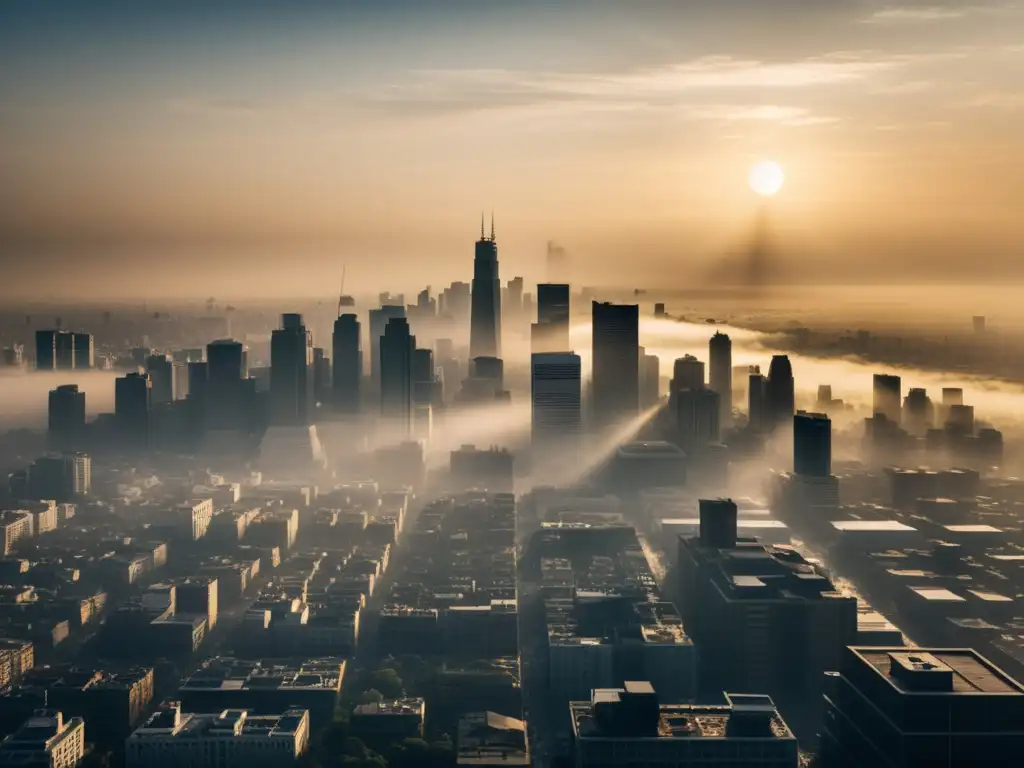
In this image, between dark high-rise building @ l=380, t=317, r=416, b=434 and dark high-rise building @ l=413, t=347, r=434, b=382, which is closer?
dark high-rise building @ l=380, t=317, r=416, b=434

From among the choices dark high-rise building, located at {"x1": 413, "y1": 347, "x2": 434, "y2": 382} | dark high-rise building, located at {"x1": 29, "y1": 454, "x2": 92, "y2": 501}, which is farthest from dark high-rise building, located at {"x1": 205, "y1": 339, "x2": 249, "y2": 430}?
dark high-rise building, located at {"x1": 29, "y1": 454, "x2": 92, "y2": 501}

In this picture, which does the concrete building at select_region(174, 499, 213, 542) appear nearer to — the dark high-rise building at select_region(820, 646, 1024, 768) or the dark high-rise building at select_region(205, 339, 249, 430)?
the dark high-rise building at select_region(205, 339, 249, 430)

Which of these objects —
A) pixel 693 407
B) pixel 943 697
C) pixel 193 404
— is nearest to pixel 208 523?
pixel 193 404

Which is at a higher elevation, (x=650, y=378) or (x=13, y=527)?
(x=650, y=378)

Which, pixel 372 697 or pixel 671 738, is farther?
pixel 372 697

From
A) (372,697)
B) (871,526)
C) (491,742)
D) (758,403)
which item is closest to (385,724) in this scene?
(372,697)

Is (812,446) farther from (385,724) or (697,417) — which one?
(385,724)

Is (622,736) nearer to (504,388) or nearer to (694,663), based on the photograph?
(694,663)

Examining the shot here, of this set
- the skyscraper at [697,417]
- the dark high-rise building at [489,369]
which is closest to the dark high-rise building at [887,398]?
the skyscraper at [697,417]
